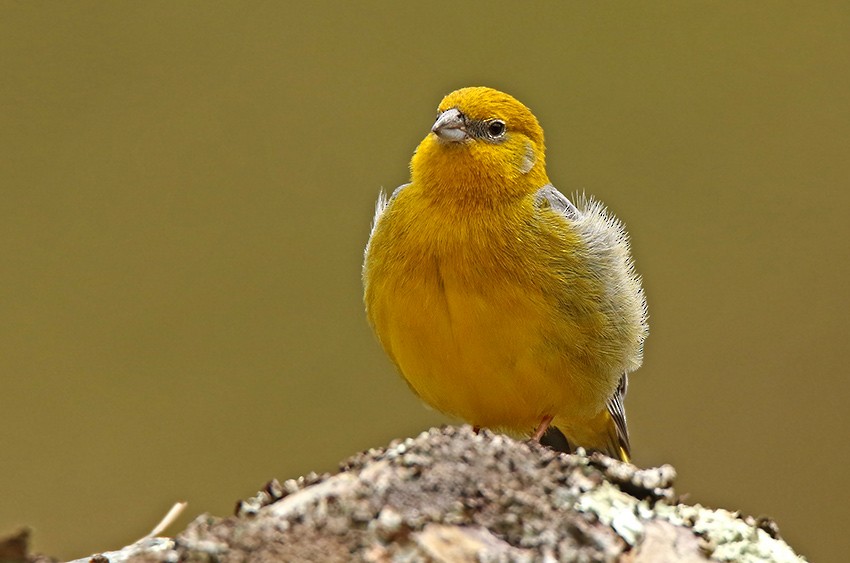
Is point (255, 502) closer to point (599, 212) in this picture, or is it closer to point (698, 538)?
point (698, 538)

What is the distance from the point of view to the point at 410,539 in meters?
2.25

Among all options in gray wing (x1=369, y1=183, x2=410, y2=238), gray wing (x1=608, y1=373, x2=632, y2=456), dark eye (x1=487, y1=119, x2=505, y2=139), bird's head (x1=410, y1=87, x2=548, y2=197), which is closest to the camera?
bird's head (x1=410, y1=87, x2=548, y2=197)

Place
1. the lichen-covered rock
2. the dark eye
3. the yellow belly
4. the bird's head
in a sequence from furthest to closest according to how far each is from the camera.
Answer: the dark eye, the bird's head, the yellow belly, the lichen-covered rock

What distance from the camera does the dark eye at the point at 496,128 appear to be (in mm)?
4457

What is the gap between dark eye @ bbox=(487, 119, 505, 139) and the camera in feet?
14.6

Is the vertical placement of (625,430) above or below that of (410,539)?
below

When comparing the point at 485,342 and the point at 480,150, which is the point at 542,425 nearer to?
the point at 485,342

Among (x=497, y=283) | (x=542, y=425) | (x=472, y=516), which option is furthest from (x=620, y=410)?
(x=472, y=516)

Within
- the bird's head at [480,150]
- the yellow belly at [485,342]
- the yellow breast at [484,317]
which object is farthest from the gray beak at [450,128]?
the yellow belly at [485,342]

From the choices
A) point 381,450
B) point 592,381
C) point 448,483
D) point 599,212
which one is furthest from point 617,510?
point 599,212

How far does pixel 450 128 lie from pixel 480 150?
0.16m

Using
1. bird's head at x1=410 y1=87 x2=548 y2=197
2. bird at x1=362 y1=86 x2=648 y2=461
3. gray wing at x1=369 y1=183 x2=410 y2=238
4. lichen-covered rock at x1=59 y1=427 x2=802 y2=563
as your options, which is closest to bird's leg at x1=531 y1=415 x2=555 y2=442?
bird at x1=362 y1=86 x2=648 y2=461

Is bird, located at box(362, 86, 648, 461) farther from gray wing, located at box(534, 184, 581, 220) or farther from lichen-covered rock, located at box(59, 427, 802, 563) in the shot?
lichen-covered rock, located at box(59, 427, 802, 563)

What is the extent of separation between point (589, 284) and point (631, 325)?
0.39 metres
